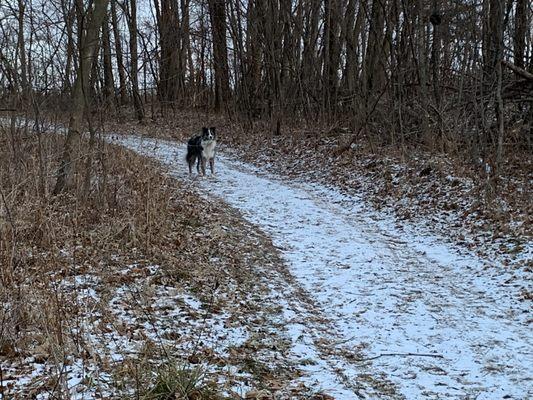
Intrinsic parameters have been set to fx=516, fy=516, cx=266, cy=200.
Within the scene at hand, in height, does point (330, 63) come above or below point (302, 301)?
above

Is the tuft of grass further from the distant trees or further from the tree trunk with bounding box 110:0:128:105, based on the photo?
the tree trunk with bounding box 110:0:128:105

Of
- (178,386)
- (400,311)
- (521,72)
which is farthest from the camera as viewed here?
(521,72)

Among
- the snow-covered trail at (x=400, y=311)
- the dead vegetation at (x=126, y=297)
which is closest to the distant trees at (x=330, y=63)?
the dead vegetation at (x=126, y=297)

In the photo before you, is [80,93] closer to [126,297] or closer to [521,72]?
[126,297]

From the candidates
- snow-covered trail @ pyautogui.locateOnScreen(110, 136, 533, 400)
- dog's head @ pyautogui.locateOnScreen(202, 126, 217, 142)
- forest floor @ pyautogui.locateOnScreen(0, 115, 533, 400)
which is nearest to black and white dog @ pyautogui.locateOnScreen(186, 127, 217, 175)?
dog's head @ pyautogui.locateOnScreen(202, 126, 217, 142)

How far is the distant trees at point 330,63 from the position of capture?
29.8 ft

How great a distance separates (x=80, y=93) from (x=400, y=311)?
6503 millimetres

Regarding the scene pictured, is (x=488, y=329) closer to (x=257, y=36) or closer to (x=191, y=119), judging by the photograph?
(x=257, y=36)

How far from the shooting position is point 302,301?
6.10 m

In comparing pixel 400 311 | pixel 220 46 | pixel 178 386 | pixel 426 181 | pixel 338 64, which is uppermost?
pixel 220 46

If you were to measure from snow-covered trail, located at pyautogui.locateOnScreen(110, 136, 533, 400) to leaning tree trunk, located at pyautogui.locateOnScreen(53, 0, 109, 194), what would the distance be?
343 cm

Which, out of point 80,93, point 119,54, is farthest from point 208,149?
point 80,93

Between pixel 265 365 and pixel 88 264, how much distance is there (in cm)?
290

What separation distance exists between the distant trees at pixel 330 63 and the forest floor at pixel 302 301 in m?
2.26
